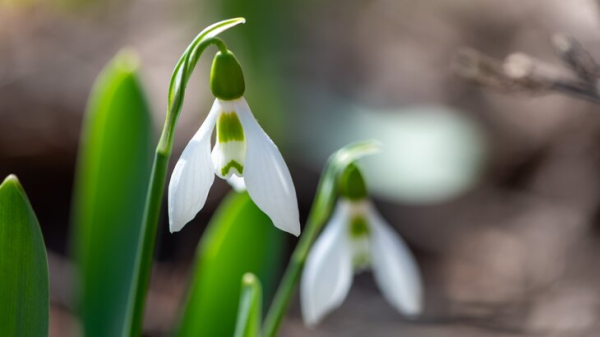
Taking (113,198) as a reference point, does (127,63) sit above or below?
above

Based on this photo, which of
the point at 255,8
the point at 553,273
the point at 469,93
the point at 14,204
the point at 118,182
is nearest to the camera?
the point at 14,204

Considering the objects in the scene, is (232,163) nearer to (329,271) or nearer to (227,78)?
(227,78)

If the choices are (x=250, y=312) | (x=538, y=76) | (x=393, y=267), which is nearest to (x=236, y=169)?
(x=250, y=312)

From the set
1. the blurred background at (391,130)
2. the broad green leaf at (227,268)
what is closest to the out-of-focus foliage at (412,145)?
Result: the blurred background at (391,130)

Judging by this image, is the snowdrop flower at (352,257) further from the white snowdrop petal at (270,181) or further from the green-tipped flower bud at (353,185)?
the white snowdrop petal at (270,181)

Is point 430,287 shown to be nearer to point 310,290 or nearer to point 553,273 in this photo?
point 553,273

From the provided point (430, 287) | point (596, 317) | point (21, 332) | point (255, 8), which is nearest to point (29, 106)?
point (255, 8)
